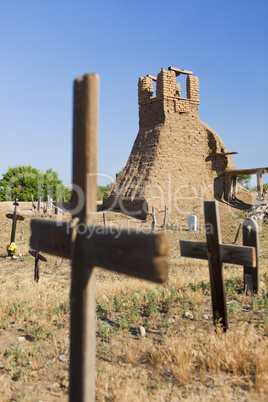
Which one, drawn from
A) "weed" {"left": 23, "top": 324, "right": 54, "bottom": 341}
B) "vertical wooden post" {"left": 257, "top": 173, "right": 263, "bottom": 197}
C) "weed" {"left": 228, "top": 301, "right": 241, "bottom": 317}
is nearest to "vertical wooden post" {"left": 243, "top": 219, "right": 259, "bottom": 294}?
"weed" {"left": 228, "top": 301, "right": 241, "bottom": 317}

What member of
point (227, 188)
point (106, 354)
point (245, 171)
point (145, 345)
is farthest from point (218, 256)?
point (227, 188)

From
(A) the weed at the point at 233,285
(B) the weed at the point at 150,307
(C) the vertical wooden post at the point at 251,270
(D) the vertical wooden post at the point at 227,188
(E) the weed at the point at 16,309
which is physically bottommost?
(E) the weed at the point at 16,309

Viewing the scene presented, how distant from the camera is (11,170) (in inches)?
1769

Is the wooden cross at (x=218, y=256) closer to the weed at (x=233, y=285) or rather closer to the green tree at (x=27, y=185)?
the weed at (x=233, y=285)

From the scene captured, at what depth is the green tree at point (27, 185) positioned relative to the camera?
138ft

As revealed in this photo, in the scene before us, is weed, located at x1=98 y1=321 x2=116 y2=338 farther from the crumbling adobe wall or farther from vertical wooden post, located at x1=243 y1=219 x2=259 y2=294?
the crumbling adobe wall

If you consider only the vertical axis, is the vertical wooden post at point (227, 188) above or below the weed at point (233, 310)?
above

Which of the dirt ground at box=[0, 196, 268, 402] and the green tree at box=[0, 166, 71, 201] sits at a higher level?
the green tree at box=[0, 166, 71, 201]

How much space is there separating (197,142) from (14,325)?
2210cm

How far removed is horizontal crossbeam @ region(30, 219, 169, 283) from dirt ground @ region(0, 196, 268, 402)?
57.5 inches

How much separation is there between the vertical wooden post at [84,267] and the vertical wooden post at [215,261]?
7.94 ft

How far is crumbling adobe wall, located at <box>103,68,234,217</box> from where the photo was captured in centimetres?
2331

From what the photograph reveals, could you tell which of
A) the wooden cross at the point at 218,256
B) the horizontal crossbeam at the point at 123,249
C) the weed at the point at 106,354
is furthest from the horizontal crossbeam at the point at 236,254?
the horizontal crossbeam at the point at 123,249

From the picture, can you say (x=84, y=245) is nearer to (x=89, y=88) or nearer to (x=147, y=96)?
(x=89, y=88)
